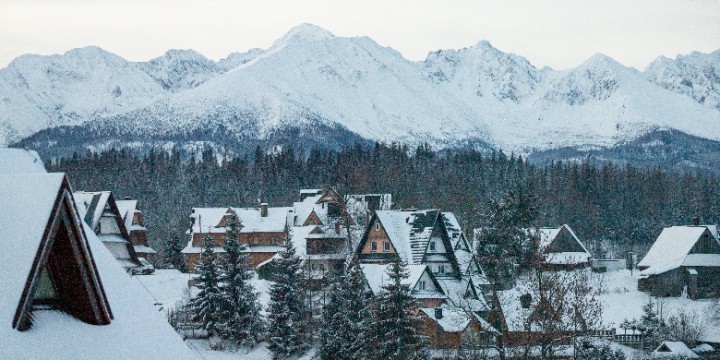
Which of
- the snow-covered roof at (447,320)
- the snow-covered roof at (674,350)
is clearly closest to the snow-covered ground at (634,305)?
the snow-covered roof at (674,350)

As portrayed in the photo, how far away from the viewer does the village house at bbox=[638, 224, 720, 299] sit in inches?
2977

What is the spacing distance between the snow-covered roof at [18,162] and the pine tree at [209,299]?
38003 mm

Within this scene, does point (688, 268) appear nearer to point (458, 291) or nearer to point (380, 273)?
point (458, 291)

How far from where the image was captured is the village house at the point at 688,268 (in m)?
75.6

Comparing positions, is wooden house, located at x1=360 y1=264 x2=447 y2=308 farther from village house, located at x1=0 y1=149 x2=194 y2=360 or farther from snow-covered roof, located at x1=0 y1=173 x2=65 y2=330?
snow-covered roof, located at x1=0 y1=173 x2=65 y2=330

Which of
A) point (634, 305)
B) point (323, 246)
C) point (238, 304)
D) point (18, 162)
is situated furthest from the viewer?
point (323, 246)

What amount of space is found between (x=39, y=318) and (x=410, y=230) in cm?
6227

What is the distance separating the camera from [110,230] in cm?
3944

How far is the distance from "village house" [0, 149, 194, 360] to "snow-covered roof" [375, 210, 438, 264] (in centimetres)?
5821

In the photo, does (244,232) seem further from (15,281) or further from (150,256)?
(15,281)

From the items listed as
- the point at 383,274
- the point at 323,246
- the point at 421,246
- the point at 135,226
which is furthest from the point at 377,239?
the point at 135,226

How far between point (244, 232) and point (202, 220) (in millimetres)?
4769

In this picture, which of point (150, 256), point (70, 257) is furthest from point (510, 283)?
point (70, 257)

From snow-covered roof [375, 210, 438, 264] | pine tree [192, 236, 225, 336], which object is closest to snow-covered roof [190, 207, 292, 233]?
snow-covered roof [375, 210, 438, 264]
